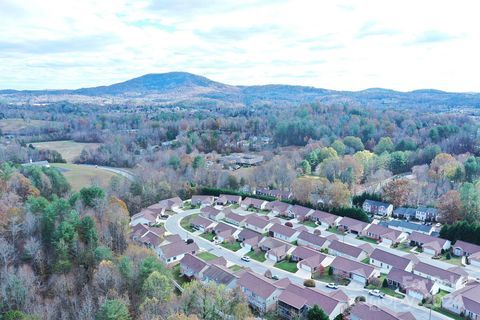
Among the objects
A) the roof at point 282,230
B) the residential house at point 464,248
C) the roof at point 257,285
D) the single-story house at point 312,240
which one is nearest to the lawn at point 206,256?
the roof at point 257,285

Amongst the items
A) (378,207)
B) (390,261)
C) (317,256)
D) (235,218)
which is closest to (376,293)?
(390,261)

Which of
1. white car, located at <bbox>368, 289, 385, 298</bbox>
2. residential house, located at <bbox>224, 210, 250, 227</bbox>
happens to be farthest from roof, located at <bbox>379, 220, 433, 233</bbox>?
residential house, located at <bbox>224, 210, 250, 227</bbox>

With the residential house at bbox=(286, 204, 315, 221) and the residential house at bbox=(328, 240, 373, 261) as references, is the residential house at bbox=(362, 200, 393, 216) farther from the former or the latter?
the residential house at bbox=(328, 240, 373, 261)

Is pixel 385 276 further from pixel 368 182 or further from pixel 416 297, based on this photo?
pixel 368 182

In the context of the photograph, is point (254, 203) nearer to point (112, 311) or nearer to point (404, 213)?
point (404, 213)

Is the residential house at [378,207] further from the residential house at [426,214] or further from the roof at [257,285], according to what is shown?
the roof at [257,285]

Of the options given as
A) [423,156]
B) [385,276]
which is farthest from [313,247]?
[423,156]
